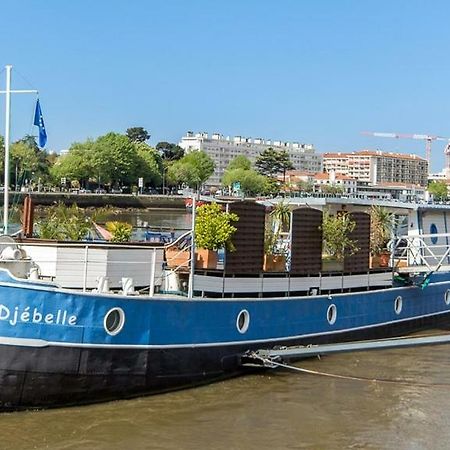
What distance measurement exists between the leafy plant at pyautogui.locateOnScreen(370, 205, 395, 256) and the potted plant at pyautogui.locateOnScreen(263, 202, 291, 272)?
2.77 meters

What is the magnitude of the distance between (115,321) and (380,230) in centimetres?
869

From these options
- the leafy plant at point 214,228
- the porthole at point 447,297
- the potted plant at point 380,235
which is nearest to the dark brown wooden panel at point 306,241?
the leafy plant at point 214,228

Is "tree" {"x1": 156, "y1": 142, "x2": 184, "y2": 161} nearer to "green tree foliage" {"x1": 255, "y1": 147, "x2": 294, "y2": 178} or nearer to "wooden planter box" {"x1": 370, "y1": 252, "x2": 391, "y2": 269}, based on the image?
"green tree foliage" {"x1": 255, "y1": 147, "x2": 294, "y2": 178}

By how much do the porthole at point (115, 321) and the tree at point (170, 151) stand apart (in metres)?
148

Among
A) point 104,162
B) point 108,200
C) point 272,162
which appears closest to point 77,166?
point 104,162

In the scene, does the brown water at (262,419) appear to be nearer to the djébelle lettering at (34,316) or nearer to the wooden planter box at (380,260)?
the djébelle lettering at (34,316)

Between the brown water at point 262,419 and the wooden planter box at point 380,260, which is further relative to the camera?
the wooden planter box at point 380,260

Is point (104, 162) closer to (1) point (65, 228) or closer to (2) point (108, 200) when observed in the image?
(2) point (108, 200)

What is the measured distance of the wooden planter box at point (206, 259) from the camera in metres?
14.2

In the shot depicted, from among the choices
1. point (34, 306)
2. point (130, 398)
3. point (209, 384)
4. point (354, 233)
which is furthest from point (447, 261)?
point (34, 306)

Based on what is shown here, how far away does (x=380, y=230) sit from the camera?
18703 millimetres

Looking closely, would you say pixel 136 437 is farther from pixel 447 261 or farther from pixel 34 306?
pixel 447 261

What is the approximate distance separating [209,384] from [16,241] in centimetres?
447

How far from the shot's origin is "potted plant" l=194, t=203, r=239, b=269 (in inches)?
549
